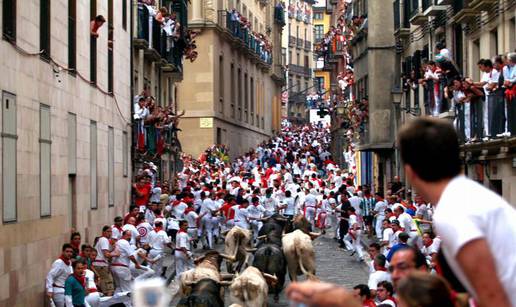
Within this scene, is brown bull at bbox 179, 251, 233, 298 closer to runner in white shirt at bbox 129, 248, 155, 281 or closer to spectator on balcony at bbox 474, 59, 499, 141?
runner in white shirt at bbox 129, 248, 155, 281

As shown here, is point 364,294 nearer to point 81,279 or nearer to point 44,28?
point 81,279

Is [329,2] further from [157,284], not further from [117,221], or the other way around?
[157,284]

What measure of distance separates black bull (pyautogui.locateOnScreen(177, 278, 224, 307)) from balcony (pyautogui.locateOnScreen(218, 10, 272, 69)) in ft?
152

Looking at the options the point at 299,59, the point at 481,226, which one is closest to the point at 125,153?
the point at 481,226

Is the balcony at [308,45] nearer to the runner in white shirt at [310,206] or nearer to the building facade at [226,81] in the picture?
the building facade at [226,81]

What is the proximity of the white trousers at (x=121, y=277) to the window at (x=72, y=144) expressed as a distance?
127 inches

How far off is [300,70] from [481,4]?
369 ft

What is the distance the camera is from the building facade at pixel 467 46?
75.4 ft

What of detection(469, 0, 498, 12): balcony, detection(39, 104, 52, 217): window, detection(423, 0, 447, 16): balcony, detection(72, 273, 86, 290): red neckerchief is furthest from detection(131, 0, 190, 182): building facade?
detection(72, 273, 86, 290): red neckerchief

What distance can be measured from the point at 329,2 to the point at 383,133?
141 feet

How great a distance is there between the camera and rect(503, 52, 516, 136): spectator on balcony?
20734 millimetres

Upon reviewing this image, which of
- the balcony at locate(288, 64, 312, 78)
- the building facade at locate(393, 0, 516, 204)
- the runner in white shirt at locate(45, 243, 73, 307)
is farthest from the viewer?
the balcony at locate(288, 64, 312, 78)

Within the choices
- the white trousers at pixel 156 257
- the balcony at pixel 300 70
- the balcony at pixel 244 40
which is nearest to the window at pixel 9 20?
the white trousers at pixel 156 257

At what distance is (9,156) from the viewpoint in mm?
16609
